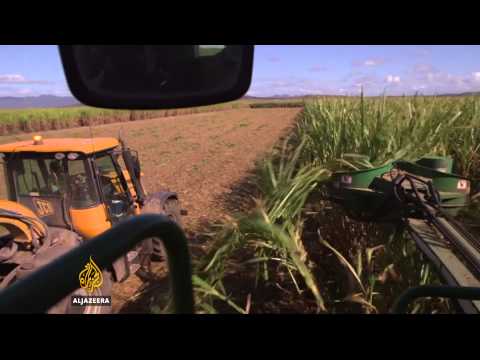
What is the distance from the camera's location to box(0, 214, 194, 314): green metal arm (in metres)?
0.48

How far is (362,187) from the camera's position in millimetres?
2422

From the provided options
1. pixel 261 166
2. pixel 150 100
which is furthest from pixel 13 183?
pixel 150 100

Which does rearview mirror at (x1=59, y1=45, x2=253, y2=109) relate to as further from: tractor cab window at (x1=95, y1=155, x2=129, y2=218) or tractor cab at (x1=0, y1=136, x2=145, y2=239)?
tractor cab window at (x1=95, y1=155, x2=129, y2=218)

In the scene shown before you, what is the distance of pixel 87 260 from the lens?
0.56 meters

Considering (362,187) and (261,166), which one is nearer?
(362,187)

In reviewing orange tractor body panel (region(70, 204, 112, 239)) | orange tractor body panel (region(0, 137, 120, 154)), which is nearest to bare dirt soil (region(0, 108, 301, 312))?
orange tractor body panel (region(0, 137, 120, 154))

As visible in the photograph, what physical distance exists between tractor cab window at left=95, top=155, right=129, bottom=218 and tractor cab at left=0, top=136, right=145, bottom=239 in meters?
0.09

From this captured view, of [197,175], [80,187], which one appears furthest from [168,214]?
[197,175]

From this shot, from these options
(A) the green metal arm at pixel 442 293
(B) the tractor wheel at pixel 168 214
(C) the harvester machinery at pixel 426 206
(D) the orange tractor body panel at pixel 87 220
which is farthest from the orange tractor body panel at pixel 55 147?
(A) the green metal arm at pixel 442 293
